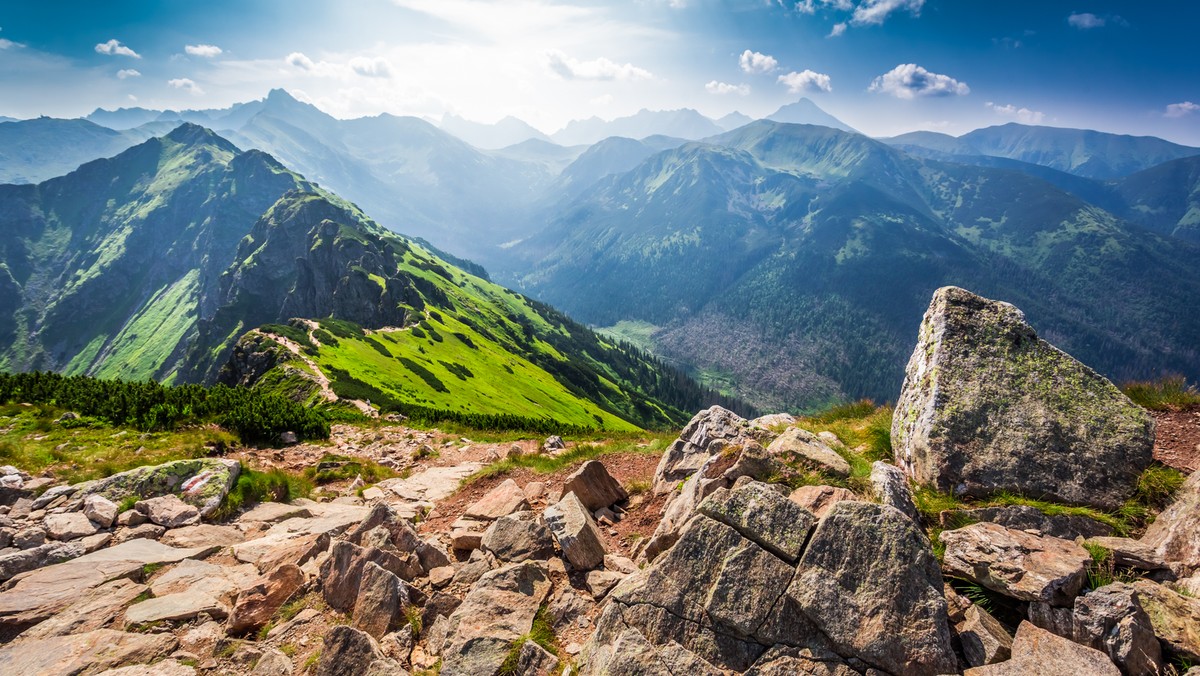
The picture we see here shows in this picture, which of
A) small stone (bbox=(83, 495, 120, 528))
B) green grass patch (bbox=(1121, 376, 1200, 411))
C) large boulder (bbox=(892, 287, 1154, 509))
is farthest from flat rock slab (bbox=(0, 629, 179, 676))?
green grass patch (bbox=(1121, 376, 1200, 411))

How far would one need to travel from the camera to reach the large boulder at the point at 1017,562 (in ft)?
23.7

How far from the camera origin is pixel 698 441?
16281 millimetres

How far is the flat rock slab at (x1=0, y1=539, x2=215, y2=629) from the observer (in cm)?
1001

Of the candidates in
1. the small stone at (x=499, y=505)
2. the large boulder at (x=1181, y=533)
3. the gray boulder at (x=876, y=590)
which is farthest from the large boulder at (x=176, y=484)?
the large boulder at (x=1181, y=533)

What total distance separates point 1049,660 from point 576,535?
807 centimetres

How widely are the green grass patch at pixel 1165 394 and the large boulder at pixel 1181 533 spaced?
221 inches

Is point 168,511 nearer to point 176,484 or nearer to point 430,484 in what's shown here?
point 176,484

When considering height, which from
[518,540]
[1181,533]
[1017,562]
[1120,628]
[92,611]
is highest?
[1181,533]

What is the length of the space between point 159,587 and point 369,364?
235 feet

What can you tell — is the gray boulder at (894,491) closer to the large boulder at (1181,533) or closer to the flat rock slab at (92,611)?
the large boulder at (1181,533)

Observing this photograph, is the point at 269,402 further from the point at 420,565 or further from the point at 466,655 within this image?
the point at 466,655

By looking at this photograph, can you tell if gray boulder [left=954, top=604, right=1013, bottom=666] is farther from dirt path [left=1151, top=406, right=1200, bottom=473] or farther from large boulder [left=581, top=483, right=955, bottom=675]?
dirt path [left=1151, top=406, right=1200, bottom=473]

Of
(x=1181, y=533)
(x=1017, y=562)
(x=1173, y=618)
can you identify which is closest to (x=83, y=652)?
(x=1017, y=562)

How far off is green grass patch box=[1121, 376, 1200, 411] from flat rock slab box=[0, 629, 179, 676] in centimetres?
2347
